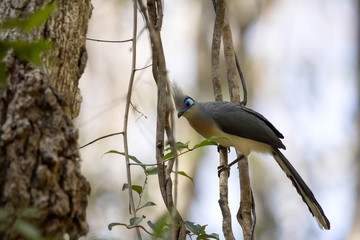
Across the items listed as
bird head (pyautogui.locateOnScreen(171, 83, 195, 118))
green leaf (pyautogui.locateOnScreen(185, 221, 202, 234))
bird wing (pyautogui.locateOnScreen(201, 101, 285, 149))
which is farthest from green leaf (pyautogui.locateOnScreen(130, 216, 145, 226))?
bird wing (pyautogui.locateOnScreen(201, 101, 285, 149))

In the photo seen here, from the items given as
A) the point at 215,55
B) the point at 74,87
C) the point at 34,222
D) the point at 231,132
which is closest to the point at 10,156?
the point at 34,222

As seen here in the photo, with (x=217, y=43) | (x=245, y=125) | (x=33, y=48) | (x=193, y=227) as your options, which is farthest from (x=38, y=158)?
(x=245, y=125)

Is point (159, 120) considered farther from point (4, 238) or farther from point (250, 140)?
point (250, 140)

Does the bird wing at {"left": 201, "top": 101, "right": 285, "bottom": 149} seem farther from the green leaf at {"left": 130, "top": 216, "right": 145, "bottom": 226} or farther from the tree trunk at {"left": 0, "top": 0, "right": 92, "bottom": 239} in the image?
the tree trunk at {"left": 0, "top": 0, "right": 92, "bottom": 239}

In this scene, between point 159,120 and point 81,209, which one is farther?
point 159,120

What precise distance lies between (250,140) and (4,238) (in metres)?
3.40

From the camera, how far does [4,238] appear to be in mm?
1407

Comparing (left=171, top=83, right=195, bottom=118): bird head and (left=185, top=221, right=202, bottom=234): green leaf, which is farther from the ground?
(left=171, top=83, right=195, bottom=118): bird head

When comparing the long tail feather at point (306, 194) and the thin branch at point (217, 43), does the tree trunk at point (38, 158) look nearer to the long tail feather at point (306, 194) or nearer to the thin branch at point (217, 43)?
the thin branch at point (217, 43)

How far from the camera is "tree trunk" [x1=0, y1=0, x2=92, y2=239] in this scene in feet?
4.83

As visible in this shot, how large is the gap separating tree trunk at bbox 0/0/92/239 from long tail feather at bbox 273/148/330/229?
2.78 metres

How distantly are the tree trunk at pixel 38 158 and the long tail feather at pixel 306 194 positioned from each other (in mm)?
2778

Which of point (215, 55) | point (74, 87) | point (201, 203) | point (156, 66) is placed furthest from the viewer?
point (201, 203)

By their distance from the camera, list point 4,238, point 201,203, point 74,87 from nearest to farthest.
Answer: point 4,238 < point 74,87 < point 201,203
